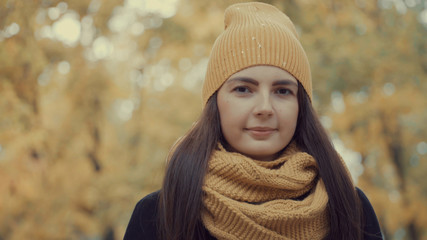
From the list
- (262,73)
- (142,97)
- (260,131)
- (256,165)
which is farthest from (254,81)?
(142,97)

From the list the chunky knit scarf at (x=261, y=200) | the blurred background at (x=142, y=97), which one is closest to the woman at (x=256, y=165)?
the chunky knit scarf at (x=261, y=200)

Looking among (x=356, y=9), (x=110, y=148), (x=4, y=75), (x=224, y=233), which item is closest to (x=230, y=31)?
(x=224, y=233)

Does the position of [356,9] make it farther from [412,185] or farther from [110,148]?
[110,148]

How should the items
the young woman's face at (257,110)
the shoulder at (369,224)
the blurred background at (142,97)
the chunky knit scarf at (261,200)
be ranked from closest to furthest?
the chunky knit scarf at (261,200), the young woman's face at (257,110), the shoulder at (369,224), the blurred background at (142,97)

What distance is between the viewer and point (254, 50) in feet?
5.87

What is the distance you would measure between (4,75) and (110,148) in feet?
7.66

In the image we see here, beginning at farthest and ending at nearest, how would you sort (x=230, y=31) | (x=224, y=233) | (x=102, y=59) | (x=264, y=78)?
1. (x=102, y=59)
2. (x=230, y=31)
3. (x=264, y=78)
4. (x=224, y=233)

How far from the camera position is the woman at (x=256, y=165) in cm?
166

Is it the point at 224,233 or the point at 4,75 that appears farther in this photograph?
the point at 4,75

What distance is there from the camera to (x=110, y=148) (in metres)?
5.62

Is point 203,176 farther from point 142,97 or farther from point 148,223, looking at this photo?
point 142,97

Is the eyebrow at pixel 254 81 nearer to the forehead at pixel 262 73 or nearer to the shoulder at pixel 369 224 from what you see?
the forehead at pixel 262 73

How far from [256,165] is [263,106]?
24cm

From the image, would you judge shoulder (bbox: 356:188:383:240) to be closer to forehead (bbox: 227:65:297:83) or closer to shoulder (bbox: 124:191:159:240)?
forehead (bbox: 227:65:297:83)
